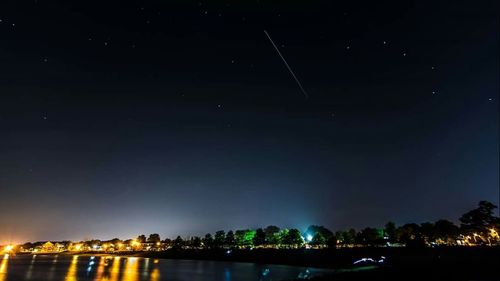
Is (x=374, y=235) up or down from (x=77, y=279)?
up

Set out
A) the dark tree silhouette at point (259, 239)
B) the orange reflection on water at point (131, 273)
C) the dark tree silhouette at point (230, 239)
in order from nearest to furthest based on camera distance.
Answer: the orange reflection on water at point (131, 273) < the dark tree silhouette at point (259, 239) < the dark tree silhouette at point (230, 239)

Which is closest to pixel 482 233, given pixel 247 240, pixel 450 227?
pixel 450 227

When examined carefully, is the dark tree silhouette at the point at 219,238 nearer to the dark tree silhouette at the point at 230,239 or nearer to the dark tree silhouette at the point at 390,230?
the dark tree silhouette at the point at 230,239

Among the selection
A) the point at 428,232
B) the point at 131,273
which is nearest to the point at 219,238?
the point at 428,232

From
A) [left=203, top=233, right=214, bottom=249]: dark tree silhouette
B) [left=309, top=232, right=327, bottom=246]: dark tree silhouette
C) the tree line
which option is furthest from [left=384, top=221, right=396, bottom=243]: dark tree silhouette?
[left=203, top=233, right=214, bottom=249]: dark tree silhouette

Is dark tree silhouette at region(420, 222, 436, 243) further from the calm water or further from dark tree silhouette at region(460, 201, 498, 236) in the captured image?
the calm water

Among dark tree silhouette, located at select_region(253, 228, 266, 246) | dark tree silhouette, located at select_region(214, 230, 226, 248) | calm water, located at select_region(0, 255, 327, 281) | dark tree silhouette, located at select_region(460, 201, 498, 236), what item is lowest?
calm water, located at select_region(0, 255, 327, 281)

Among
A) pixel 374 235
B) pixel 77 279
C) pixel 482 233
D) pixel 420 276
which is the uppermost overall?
pixel 374 235

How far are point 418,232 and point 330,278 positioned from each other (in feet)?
348

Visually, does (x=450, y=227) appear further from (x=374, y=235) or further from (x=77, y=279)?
(x=77, y=279)

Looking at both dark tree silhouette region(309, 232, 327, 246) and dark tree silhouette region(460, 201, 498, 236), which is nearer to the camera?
dark tree silhouette region(460, 201, 498, 236)

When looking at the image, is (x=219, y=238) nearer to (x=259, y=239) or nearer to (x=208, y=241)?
(x=208, y=241)

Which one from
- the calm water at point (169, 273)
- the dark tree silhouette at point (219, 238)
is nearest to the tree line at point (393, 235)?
the dark tree silhouette at point (219, 238)

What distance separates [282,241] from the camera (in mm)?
148375
